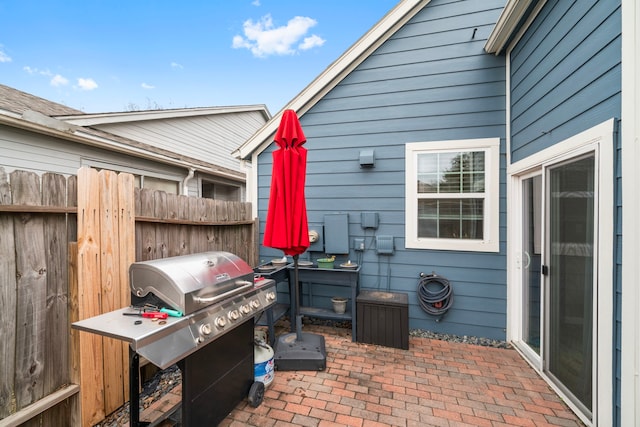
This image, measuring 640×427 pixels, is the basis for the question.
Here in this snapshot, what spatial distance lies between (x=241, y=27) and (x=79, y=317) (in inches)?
353

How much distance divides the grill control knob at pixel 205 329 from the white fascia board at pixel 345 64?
319 centimetres

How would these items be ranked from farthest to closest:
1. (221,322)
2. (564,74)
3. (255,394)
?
(564,74), (255,394), (221,322)

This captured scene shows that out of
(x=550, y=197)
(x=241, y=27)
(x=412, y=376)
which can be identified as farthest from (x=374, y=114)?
(x=241, y=27)

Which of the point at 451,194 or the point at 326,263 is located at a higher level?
the point at 451,194

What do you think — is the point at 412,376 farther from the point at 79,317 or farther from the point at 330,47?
the point at 330,47

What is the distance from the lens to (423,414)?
7.03ft

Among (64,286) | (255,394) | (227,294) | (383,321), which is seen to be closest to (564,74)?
(383,321)

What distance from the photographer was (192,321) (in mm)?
1549

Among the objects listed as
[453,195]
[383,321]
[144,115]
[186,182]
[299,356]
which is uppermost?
[144,115]

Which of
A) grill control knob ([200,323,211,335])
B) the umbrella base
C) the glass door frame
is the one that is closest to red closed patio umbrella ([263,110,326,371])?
the umbrella base

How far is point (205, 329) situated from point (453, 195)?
330 centimetres

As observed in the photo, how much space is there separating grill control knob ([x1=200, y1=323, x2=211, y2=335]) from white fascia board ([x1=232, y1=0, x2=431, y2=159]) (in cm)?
319

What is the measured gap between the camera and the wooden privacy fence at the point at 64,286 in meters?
1.59

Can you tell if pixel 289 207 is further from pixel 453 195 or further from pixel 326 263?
pixel 453 195
